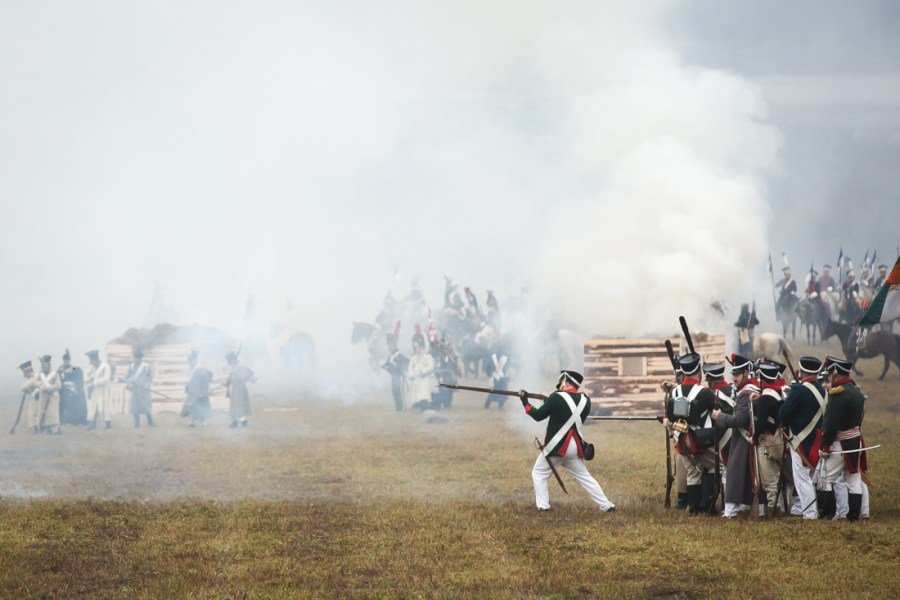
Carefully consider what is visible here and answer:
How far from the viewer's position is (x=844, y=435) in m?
10.3

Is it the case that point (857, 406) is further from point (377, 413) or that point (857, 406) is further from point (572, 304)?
point (572, 304)

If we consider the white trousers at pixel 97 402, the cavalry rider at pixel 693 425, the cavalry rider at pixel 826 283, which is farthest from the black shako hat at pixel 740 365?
the cavalry rider at pixel 826 283

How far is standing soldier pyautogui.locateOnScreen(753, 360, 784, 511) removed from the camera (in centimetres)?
1067

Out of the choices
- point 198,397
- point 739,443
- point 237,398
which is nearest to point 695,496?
point 739,443

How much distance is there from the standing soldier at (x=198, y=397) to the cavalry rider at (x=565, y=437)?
45.8 feet

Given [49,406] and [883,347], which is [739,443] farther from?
[49,406]

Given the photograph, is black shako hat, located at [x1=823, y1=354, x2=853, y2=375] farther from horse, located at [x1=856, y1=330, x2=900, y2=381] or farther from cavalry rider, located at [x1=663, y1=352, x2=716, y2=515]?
horse, located at [x1=856, y1=330, x2=900, y2=381]

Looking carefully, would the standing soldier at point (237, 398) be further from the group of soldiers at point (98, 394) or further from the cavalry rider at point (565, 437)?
the cavalry rider at point (565, 437)

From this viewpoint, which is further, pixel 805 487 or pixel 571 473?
pixel 571 473

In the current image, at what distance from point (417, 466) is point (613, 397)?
7.38m

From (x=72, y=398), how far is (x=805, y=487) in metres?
18.6

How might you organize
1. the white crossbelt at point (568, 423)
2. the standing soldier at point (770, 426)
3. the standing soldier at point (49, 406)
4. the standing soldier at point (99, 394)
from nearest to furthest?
1. the standing soldier at point (770, 426)
2. the white crossbelt at point (568, 423)
3. the standing soldier at point (49, 406)
4. the standing soldier at point (99, 394)

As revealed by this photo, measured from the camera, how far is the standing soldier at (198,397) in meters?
23.5

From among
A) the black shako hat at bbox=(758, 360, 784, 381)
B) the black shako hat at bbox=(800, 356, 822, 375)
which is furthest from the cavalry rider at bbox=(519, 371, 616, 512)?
the black shako hat at bbox=(800, 356, 822, 375)
